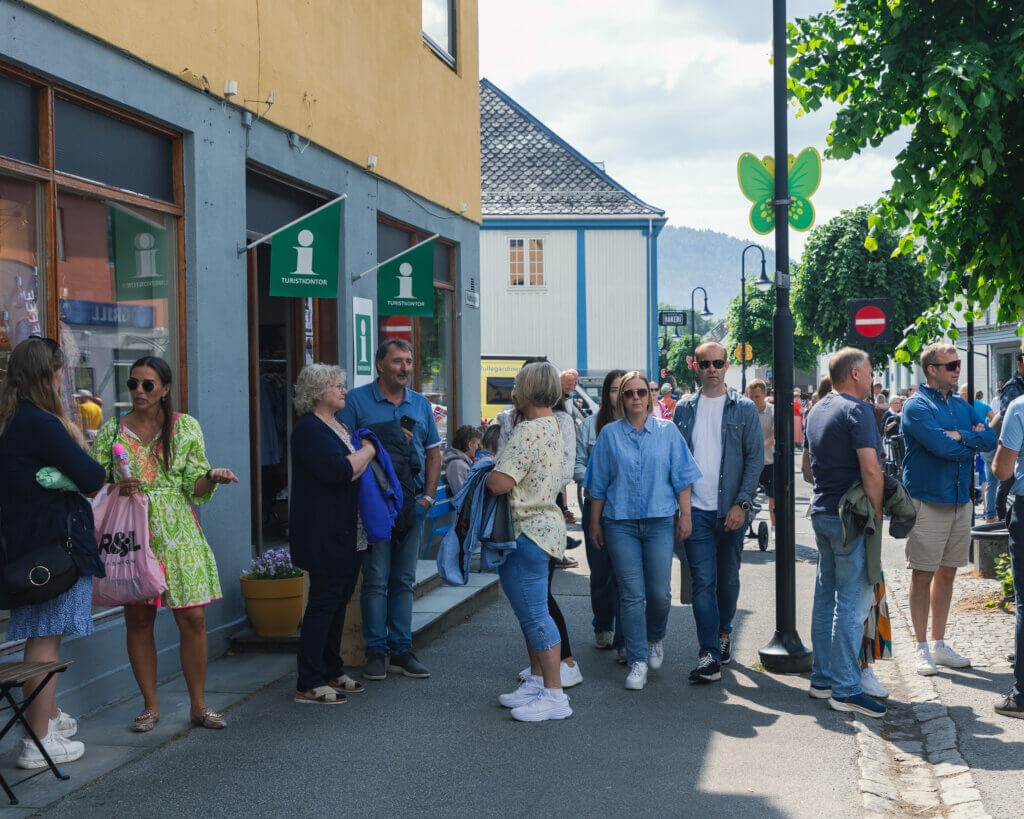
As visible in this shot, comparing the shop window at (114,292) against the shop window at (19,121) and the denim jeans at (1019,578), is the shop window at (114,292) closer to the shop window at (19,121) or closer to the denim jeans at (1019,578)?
the shop window at (19,121)

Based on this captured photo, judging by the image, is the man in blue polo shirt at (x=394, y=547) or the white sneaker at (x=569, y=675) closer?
the white sneaker at (x=569, y=675)

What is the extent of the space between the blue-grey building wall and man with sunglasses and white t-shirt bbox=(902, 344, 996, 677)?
14.6 feet

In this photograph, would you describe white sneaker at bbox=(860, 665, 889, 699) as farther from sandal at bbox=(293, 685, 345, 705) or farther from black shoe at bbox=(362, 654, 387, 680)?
sandal at bbox=(293, 685, 345, 705)

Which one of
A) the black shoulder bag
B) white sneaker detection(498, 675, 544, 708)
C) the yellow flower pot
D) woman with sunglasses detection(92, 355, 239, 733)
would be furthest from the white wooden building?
the black shoulder bag

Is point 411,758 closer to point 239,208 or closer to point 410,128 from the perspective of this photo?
point 239,208

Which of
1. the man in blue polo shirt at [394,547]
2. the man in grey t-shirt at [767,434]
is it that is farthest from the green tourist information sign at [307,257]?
the man in grey t-shirt at [767,434]

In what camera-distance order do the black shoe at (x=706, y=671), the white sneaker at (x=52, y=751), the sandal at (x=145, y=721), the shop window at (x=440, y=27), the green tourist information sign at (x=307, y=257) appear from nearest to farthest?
the white sneaker at (x=52, y=751) < the sandal at (x=145, y=721) < the black shoe at (x=706, y=671) < the green tourist information sign at (x=307, y=257) < the shop window at (x=440, y=27)

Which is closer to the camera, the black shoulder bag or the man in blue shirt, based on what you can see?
the black shoulder bag

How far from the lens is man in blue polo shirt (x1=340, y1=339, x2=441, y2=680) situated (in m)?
6.86

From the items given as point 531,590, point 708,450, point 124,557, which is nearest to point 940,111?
point 708,450

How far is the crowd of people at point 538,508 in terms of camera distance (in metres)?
5.14

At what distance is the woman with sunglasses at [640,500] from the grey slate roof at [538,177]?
1168 inches

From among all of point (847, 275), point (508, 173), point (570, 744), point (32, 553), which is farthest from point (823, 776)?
point (508, 173)

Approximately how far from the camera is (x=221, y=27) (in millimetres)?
7512
